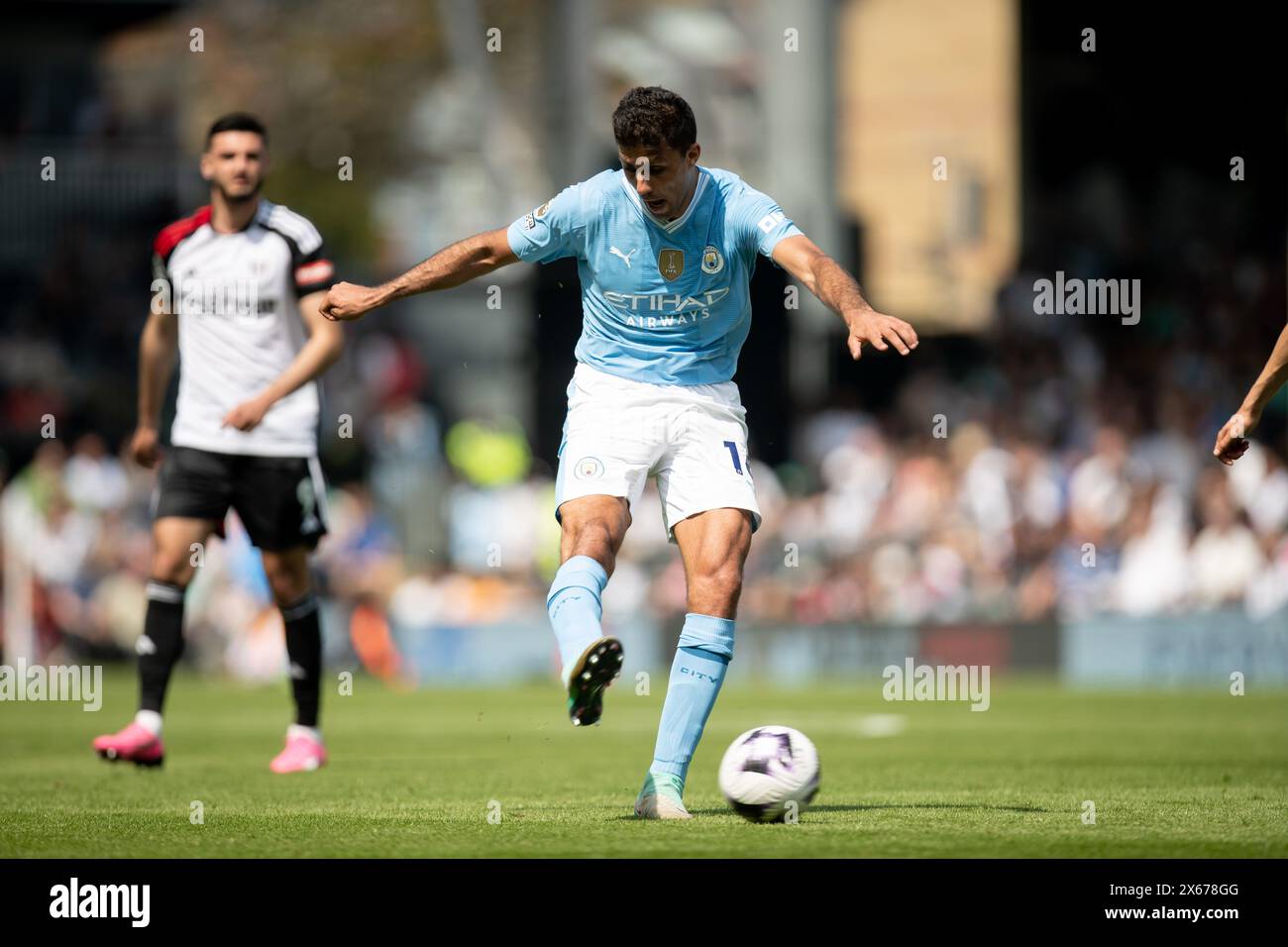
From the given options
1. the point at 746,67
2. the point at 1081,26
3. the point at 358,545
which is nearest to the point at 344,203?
the point at 746,67

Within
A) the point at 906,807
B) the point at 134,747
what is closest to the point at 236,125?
the point at 134,747

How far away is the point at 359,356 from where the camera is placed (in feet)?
87.7

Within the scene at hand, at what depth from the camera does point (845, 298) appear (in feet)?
24.2

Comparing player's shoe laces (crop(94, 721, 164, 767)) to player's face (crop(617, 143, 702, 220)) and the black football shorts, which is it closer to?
the black football shorts

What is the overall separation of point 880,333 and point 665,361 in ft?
4.14

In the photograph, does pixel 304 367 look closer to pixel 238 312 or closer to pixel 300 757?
pixel 238 312

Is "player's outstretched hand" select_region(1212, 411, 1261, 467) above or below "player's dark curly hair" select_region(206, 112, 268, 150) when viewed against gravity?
below

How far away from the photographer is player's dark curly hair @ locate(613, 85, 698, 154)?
7.54 meters

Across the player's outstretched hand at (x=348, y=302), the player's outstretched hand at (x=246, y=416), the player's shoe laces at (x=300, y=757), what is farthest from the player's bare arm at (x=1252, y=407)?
the player's shoe laces at (x=300, y=757)

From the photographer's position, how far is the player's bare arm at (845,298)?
7035mm

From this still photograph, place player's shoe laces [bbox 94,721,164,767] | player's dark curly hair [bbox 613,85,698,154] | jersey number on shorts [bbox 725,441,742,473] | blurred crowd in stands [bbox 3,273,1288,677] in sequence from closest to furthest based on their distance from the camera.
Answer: player's dark curly hair [bbox 613,85,698,154], jersey number on shorts [bbox 725,441,742,473], player's shoe laces [bbox 94,721,164,767], blurred crowd in stands [bbox 3,273,1288,677]

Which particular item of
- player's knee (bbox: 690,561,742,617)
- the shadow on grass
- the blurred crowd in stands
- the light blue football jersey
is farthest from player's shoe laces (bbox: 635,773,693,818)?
the blurred crowd in stands

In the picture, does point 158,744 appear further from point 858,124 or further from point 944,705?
point 858,124

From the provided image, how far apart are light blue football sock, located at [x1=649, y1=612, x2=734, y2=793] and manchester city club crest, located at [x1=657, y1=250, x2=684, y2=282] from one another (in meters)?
1.26
